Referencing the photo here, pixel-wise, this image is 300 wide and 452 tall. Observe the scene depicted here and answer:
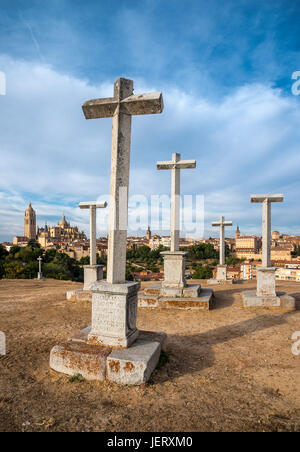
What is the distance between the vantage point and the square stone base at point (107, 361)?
285cm

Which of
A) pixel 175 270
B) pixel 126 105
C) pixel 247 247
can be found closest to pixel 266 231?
pixel 175 270

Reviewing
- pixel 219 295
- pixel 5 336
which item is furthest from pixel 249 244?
pixel 5 336

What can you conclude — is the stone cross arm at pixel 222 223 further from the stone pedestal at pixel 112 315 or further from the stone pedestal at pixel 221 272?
Answer: the stone pedestal at pixel 112 315

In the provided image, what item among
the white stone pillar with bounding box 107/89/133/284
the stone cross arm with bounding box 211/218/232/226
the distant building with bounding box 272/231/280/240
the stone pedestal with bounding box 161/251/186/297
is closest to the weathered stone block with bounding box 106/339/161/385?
the white stone pillar with bounding box 107/89/133/284

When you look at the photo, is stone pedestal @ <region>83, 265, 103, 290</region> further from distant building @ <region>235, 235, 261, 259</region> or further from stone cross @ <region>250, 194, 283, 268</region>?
distant building @ <region>235, 235, 261, 259</region>

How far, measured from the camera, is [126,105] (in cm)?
351

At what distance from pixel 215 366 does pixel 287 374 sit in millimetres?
880

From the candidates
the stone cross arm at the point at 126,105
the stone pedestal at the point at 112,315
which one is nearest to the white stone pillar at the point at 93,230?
the stone cross arm at the point at 126,105

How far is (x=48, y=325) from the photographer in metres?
5.59

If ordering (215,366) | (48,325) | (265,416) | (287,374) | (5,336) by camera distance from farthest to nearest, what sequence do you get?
1. (48,325)
2. (5,336)
3. (215,366)
4. (287,374)
5. (265,416)

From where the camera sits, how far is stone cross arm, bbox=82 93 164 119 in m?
3.36
